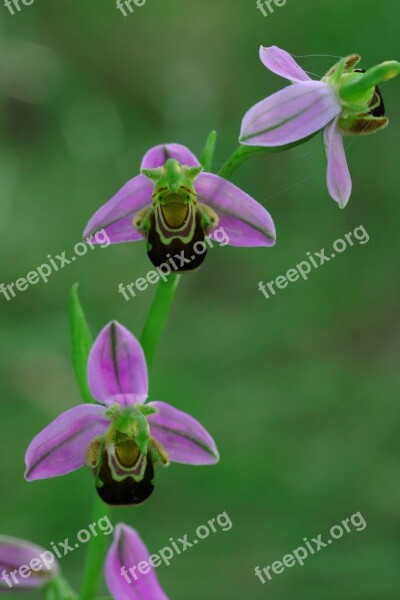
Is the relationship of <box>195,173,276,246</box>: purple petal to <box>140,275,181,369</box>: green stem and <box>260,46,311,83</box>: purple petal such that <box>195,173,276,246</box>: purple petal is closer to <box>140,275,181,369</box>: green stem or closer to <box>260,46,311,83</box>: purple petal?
<box>140,275,181,369</box>: green stem

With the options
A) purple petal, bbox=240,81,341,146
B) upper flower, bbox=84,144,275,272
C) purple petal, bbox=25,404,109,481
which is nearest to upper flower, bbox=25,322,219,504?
purple petal, bbox=25,404,109,481

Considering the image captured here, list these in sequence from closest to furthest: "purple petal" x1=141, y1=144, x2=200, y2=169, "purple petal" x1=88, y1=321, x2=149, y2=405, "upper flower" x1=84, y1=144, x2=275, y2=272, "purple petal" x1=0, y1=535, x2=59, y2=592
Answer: "purple petal" x1=88, y1=321, x2=149, y2=405, "upper flower" x1=84, y1=144, x2=275, y2=272, "purple petal" x1=141, y1=144, x2=200, y2=169, "purple petal" x1=0, y1=535, x2=59, y2=592

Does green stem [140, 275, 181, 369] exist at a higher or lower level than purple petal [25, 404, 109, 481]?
higher

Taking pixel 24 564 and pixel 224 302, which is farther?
pixel 224 302

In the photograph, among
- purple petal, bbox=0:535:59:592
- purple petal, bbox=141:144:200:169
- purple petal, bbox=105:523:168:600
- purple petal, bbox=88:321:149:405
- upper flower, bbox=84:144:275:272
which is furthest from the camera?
purple petal, bbox=0:535:59:592

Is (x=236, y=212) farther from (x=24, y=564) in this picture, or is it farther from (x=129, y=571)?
(x=24, y=564)

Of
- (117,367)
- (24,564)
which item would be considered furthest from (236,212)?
(24,564)

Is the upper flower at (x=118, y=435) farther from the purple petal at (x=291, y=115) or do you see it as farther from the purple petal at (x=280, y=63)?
the purple petal at (x=280, y=63)

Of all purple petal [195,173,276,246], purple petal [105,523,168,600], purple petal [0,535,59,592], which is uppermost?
purple petal [195,173,276,246]
